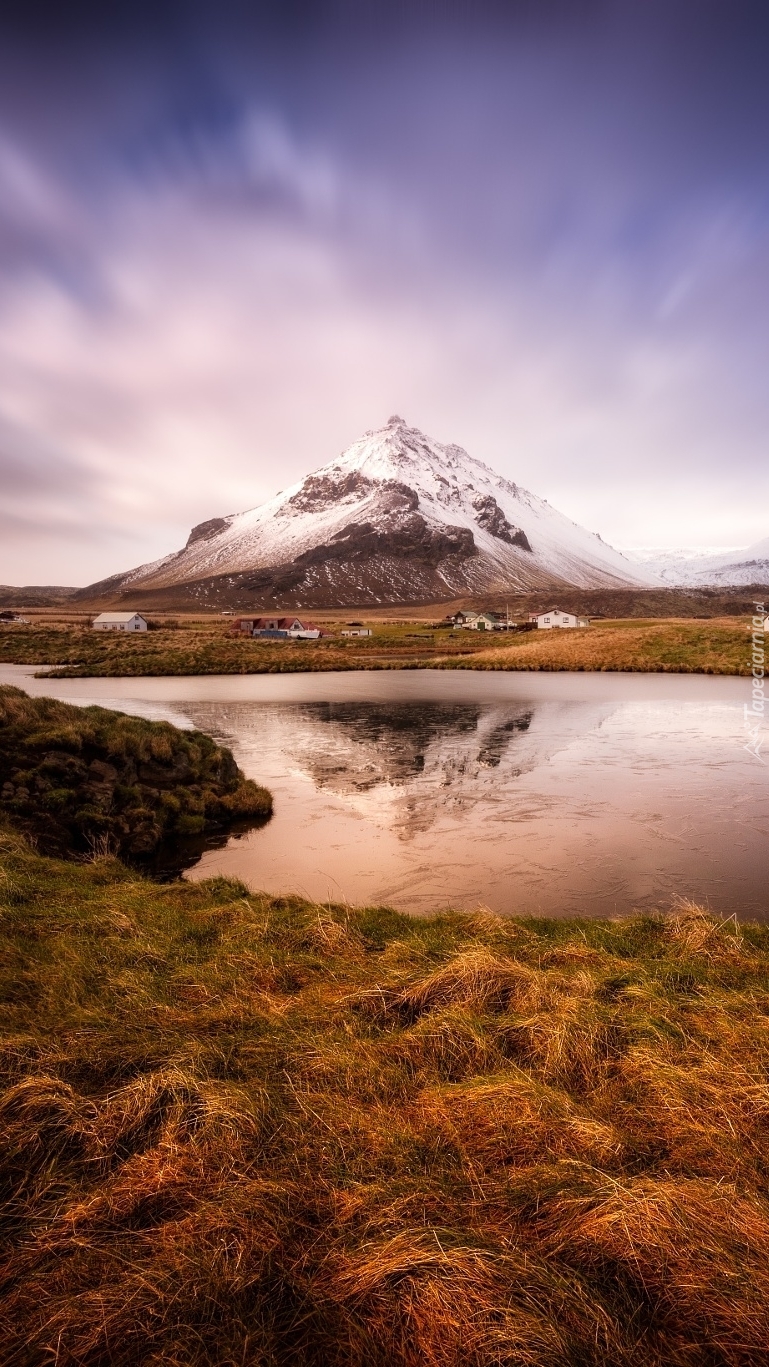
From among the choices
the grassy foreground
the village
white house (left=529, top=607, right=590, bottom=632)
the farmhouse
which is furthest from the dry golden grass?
the farmhouse

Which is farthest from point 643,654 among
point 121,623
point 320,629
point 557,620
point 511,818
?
point 121,623

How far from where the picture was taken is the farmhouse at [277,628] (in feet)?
438

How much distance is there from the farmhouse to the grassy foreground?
126m

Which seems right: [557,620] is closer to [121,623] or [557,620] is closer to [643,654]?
[643,654]

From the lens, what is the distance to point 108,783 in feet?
52.1

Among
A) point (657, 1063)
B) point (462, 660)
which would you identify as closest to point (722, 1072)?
point (657, 1063)

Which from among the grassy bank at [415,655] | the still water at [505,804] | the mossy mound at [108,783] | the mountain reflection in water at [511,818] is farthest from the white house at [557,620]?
the mossy mound at [108,783]

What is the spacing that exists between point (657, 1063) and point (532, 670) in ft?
200

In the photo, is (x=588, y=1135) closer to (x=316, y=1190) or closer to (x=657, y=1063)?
(x=657, y=1063)

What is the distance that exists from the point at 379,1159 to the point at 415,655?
269 ft

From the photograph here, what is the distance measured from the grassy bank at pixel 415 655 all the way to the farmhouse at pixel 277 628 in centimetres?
3581

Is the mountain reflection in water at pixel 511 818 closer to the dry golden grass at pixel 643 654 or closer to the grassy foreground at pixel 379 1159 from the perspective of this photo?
the grassy foreground at pixel 379 1159

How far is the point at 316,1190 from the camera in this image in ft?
13.5

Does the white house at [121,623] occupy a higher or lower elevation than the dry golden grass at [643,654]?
higher
